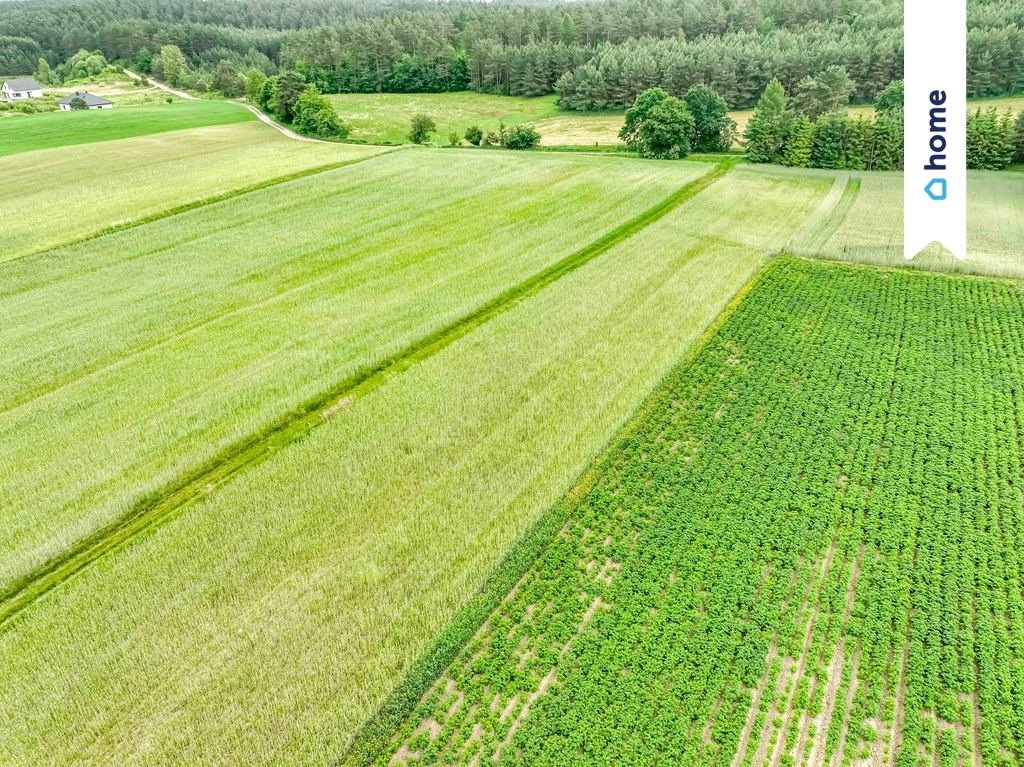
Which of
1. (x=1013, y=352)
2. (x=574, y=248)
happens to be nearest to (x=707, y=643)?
(x=1013, y=352)

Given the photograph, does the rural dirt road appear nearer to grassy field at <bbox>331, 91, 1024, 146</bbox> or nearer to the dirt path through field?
the dirt path through field

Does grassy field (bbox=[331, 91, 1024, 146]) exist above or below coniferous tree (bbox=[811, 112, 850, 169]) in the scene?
above

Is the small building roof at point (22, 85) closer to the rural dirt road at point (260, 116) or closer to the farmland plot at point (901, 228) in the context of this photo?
the rural dirt road at point (260, 116)

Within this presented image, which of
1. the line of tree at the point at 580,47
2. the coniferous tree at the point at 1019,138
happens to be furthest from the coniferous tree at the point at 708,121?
the coniferous tree at the point at 1019,138

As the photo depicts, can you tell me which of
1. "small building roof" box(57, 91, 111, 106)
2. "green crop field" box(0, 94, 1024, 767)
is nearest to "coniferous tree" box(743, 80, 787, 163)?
"green crop field" box(0, 94, 1024, 767)

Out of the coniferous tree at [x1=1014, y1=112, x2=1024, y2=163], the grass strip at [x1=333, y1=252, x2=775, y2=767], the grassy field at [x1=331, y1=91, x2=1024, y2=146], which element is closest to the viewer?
the grass strip at [x1=333, y1=252, x2=775, y2=767]

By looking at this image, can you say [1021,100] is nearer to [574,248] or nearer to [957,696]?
[574,248]
